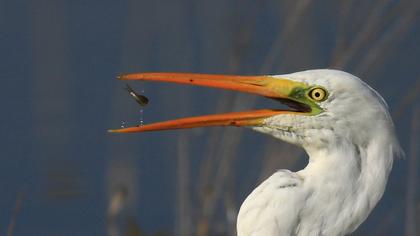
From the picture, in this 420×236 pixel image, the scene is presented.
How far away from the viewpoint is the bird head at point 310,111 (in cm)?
432

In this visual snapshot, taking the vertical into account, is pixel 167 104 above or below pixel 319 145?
below

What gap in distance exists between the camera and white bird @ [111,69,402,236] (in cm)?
431

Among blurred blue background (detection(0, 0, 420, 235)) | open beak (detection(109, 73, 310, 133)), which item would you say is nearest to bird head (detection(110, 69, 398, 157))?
open beak (detection(109, 73, 310, 133))

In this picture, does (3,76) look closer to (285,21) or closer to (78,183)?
(78,183)

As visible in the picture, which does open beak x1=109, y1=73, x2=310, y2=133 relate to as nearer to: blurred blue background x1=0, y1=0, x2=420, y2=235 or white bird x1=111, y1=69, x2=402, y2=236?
white bird x1=111, y1=69, x2=402, y2=236

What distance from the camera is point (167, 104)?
7.19m

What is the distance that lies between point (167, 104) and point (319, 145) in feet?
9.41

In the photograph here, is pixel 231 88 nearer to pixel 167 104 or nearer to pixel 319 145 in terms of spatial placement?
pixel 319 145

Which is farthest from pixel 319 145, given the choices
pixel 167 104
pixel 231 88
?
pixel 167 104

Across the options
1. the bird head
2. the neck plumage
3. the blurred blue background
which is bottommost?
the blurred blue background

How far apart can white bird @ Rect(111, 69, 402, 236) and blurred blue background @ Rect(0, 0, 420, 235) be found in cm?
81

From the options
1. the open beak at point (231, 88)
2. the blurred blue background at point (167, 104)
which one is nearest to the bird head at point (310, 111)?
the open beak at point (231, 88)

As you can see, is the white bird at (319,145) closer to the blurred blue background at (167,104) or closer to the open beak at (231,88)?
the open beak at (231,88)

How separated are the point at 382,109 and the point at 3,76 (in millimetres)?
4469
